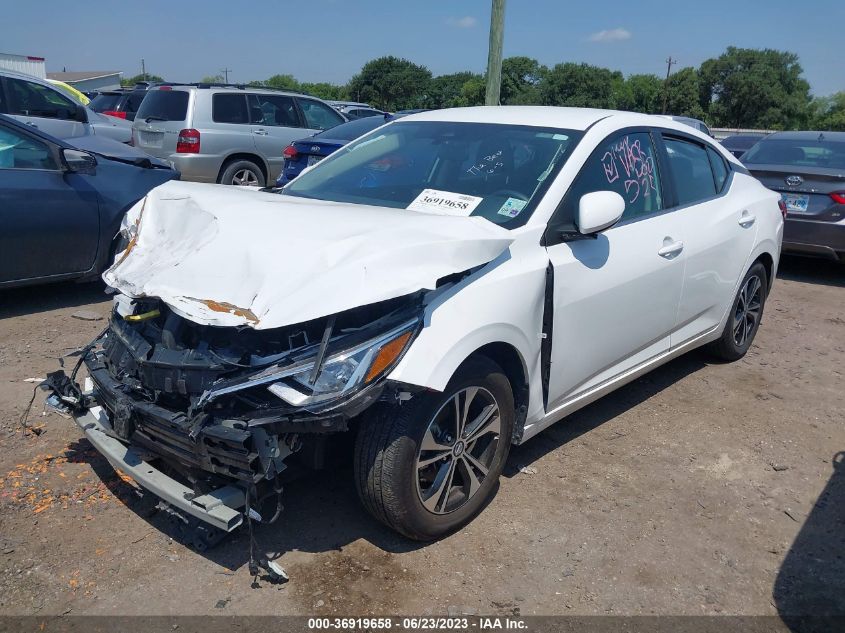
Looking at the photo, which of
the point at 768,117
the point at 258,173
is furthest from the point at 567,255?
the point at 768,117

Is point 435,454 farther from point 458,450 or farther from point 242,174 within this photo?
point 242,174

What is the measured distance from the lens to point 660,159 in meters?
4.33

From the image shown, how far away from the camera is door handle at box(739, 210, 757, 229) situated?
16.2ft

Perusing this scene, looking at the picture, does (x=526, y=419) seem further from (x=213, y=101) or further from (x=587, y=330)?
(x=213, y=101)

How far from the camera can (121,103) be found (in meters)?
16.6

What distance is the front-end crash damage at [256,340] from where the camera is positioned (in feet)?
8.50

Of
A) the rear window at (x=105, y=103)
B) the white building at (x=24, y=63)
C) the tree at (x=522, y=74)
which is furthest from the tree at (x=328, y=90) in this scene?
the rear window at (x=105, y=103)

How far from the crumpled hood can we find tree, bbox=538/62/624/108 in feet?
283

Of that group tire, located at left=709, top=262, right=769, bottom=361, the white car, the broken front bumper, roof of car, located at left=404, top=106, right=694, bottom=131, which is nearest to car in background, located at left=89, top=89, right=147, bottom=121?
roof of car, located at left=404, top=106, right=694, bottom=131

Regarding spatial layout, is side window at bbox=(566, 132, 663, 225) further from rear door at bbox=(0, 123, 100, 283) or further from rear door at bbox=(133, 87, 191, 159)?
rear door at bbox=(133, 87, 191, 159)

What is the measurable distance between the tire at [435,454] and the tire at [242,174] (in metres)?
8.49

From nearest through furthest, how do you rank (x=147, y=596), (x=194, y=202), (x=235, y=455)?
(x=235, y=455) < (x=147, y=596) < (x=194, y=202)

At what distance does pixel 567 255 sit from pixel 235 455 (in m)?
1.80

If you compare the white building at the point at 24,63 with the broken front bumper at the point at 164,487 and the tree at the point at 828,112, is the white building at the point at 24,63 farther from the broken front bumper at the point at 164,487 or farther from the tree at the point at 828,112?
the tree at the point at 828,112
